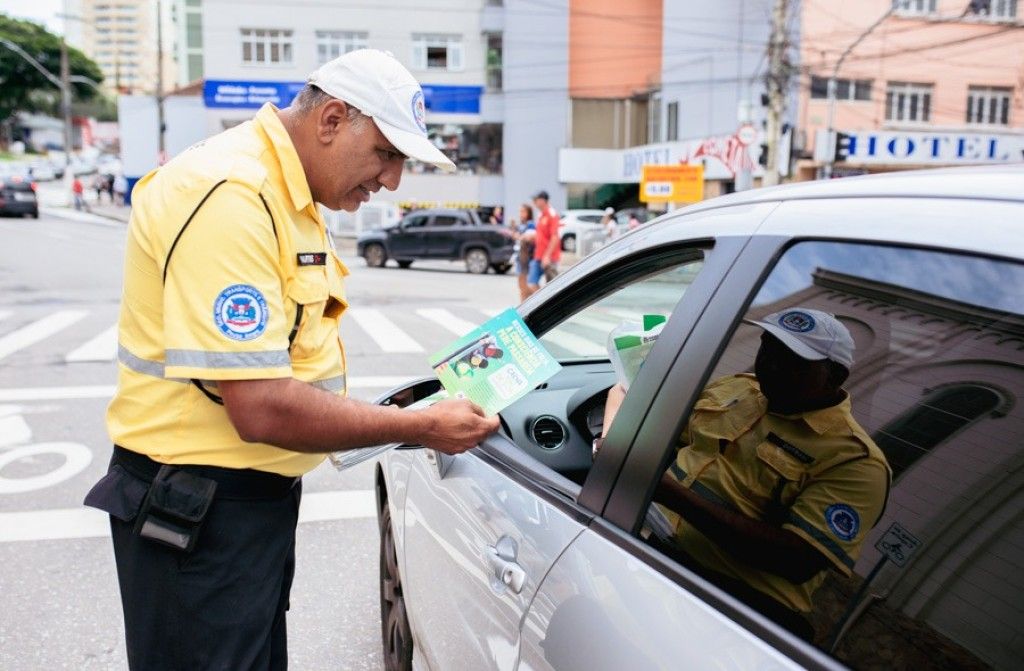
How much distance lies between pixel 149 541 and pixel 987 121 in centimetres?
3275

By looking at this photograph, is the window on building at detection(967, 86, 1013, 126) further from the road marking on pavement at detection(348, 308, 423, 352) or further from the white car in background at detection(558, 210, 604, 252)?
the road marking on pavement at detection(348, 308, 423, 352)

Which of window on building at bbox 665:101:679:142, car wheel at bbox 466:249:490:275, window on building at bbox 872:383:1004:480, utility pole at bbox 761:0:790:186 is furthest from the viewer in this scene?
window on building at bbox 665:101:679:142

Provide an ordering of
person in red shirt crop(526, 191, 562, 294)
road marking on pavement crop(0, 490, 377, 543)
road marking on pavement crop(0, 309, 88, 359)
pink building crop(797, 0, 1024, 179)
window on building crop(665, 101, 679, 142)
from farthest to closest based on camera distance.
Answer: window on building crop(665, 101, 679, 142) → pink building crop(797, 0, 1024, 179) → person in red shirt crop(526, 191, 562, 294) → road marking on pavement crop(0, 309, 88, 359) → road marking on pavement crop(0, 490, 377, 543)

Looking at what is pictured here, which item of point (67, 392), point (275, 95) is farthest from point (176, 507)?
point (275, 95)

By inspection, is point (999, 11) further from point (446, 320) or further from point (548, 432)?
point (548, 432)

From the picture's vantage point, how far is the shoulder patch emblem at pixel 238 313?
160 cm

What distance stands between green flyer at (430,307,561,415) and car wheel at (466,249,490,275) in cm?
2124

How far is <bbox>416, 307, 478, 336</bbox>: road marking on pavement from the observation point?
11.6 metres

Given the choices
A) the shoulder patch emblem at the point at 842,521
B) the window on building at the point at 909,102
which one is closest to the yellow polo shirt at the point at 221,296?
the shoulder patch emblem at the point at 842,521

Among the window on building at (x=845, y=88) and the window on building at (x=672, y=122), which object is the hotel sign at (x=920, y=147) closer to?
the window on building at (x=845, y=88)

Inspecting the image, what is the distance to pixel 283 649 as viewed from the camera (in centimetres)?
229

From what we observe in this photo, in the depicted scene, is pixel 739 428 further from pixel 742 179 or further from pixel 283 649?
pixel 742 179

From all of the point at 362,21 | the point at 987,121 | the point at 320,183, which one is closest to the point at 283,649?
the point at 320,183

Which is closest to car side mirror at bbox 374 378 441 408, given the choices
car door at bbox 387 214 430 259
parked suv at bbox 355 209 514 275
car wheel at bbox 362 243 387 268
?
parked suv at bbox 355 209 514 275
